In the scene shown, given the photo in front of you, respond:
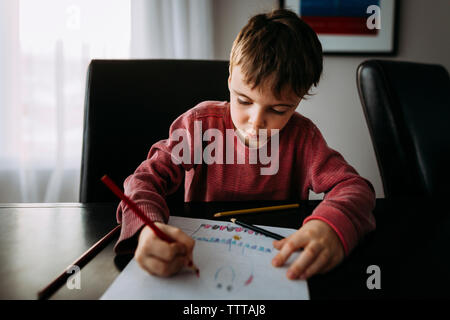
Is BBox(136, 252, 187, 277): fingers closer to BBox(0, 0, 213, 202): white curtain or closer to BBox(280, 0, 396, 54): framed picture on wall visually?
BBox(0, 0, 213, 202): white curtain

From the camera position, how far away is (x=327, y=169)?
0.66m

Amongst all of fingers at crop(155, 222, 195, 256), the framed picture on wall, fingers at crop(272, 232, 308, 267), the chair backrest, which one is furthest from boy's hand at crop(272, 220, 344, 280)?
the framed picture on wall

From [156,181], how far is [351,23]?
1.37 m

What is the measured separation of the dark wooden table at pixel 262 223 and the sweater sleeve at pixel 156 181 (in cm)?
3

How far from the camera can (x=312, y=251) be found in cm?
39

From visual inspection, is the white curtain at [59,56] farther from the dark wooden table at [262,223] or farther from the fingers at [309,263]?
the fingers at [309,263]

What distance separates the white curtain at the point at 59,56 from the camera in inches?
53.5

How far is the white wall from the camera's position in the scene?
5.14 feet

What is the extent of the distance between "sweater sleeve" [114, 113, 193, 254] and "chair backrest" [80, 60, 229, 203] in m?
0.19

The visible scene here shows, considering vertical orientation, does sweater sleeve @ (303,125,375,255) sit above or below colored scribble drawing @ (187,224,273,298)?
above

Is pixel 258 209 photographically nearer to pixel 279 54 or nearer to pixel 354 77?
pixel 279 54

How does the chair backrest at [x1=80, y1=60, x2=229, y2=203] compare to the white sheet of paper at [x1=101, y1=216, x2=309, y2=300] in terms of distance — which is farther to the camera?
the chair backrest at [x1=80, y1=60, x2=229, y2=203]

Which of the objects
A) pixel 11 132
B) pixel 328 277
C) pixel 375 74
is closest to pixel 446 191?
pixel 375 74

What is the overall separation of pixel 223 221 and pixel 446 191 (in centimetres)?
66
